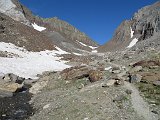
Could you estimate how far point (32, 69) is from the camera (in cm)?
5250

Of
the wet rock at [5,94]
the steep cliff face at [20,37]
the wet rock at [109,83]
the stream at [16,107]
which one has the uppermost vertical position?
the steep cliff face at [20,37]

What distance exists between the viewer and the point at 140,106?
26125 millimetres

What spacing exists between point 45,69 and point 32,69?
3.30 metres

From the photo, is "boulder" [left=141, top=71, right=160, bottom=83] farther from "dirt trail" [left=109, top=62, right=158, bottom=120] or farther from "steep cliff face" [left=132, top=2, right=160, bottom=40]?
"steep cliff face" [left=132, top=2, right=160, bottom=40]

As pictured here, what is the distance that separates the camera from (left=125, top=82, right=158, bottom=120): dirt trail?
2361 centimetres

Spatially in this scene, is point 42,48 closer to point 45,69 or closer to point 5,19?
point 5,19

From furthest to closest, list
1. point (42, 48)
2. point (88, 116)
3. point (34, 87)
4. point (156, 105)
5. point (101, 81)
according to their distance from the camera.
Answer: point (42, 48), point (34, 87), point (101, 81), point (156, 105), point (88, 116)

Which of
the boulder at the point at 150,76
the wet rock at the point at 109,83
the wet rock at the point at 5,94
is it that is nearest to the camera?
the wet rock at the point at 109,83

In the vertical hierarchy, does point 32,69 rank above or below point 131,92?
above

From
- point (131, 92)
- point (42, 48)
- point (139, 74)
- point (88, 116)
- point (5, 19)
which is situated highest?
point (5, 19)

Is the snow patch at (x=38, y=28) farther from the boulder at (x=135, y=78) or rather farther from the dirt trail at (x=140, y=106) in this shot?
the dirt trail at (x=140, y=106)

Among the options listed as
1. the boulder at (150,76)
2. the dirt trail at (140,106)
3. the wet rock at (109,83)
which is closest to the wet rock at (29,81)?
the wet rock at (109,83)

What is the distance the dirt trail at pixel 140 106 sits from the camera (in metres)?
23.6

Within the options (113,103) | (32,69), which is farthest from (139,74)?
(32,69)
